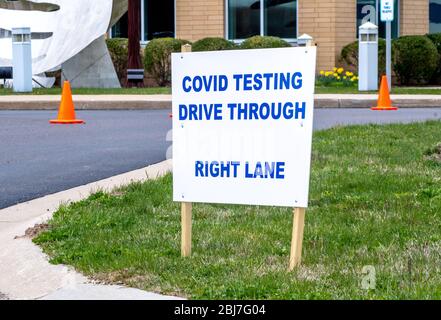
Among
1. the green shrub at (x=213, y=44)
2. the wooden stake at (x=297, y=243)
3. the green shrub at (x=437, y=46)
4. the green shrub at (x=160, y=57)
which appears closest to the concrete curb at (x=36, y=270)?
the wooden stake at (x=297, y=243)

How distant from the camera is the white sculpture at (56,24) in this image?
25000mm

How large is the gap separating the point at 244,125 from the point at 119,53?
78.0ft

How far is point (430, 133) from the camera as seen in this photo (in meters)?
12.5

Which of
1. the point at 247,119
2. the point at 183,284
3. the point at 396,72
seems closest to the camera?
the point at 183,284

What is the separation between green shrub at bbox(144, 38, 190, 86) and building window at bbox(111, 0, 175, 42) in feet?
8.21

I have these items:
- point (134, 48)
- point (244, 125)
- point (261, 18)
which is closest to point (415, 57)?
point (261, 18)

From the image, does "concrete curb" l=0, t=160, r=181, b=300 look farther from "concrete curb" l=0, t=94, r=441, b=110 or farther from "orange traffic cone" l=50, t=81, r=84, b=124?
"concrete curb" l=0, t=94, r=441, b=110

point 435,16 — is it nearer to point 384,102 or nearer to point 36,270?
point 384,102

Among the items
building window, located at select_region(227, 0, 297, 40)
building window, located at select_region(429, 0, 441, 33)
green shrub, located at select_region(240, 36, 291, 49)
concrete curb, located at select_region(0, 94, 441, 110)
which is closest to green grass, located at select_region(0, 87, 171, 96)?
concrete curb, located at select_region(0, 94, 441, 110)

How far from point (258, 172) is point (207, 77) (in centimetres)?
64

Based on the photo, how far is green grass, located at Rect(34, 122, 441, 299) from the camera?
5238 millimetres
